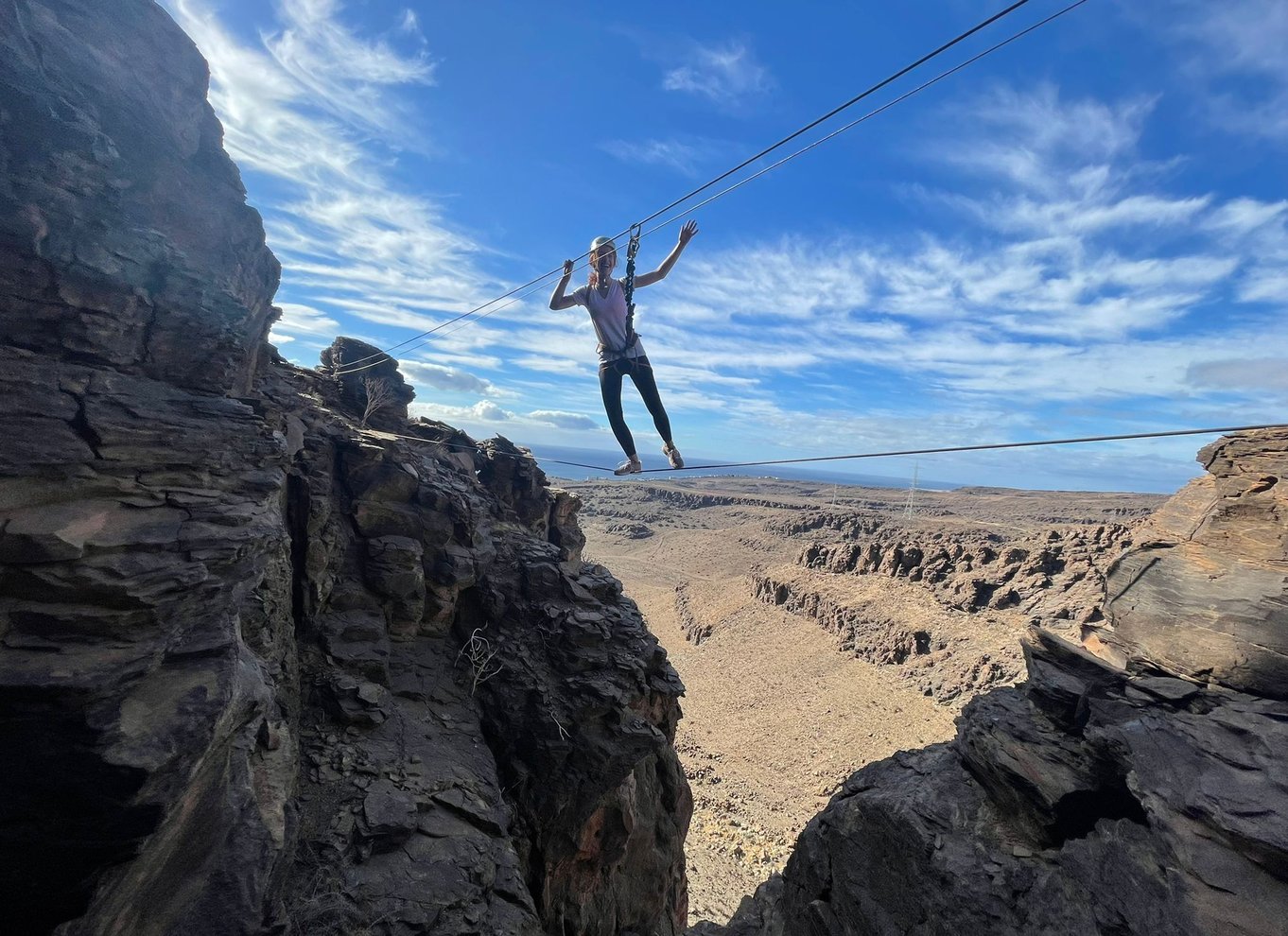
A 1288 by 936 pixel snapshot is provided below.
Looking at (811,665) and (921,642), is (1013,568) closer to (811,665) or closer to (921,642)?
(921,642)

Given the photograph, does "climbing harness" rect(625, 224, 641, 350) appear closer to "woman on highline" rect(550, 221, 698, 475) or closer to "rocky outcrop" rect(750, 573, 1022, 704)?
"woman on highline" rect(550, 221, 698, 475)

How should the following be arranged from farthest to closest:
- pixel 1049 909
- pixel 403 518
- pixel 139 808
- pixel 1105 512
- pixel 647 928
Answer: pixel 1105 512
pixel 647 928
pixel 403 518
pixel 1049 909
pixel 139 808

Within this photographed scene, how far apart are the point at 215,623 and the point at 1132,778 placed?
41.8 ft

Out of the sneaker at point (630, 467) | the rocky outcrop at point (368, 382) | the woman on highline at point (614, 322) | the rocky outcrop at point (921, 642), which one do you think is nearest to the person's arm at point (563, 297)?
the woman on highline at point (614, 322)

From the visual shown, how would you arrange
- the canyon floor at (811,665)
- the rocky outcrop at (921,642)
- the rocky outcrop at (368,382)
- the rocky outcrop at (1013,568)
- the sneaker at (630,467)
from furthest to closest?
1. the rocky outcrop at (1013,568)
2. the rocky outcrop at (921,642)
3. the canyon floor at (811,665)
4. the rocky outcrop at (368,382)
5. the sneaker at (630,467)

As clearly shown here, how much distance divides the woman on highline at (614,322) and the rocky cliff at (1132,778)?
8.52m

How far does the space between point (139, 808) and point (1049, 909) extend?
11.7 metres

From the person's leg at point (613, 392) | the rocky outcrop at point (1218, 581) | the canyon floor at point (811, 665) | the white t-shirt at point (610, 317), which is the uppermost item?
the white t-shirt at point (610, 317)

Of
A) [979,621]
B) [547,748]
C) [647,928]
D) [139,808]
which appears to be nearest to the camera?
[139,808]

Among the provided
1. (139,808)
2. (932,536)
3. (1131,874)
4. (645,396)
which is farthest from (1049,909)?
(932,536)

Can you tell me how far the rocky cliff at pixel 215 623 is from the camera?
19.0ft

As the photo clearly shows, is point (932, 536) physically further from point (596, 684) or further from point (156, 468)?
point (156, 468)

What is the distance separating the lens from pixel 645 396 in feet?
34.6

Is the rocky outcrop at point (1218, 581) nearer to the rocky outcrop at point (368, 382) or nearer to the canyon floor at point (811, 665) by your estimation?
the canyon floor at point (811, 665)
